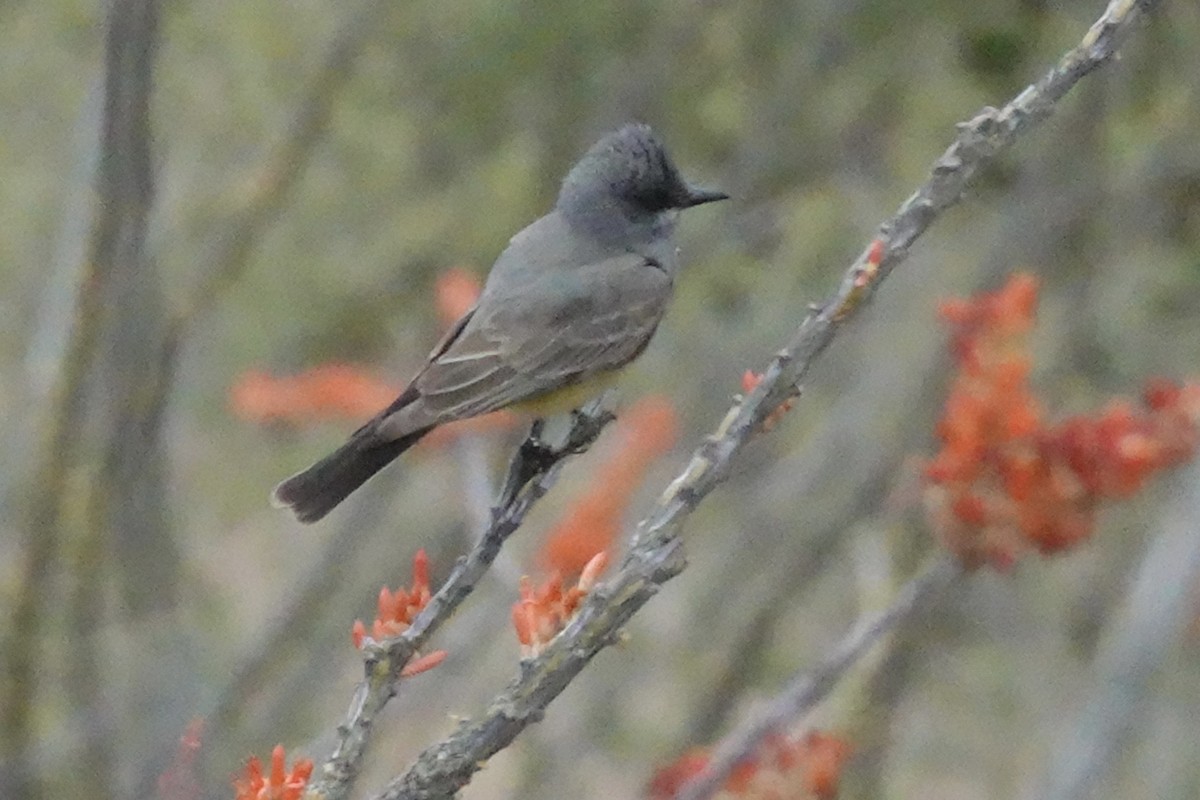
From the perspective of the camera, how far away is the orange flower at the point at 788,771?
258 cm

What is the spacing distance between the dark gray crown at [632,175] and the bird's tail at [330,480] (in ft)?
3.50

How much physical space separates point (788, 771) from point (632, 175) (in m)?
1.67

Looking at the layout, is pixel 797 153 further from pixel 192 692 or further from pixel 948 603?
pixel 192 692

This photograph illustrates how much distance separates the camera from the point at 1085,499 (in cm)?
287

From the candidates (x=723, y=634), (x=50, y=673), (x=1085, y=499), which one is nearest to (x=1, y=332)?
(x=50, y=673)

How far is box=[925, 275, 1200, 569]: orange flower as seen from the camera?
2.81 m

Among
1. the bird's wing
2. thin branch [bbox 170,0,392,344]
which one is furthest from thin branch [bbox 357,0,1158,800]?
thin branch [bbox 170,0,392,344]

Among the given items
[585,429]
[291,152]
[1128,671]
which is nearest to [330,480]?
[585,429]

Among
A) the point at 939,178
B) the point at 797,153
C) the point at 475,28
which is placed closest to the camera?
the point at 939,178

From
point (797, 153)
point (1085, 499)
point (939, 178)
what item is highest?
point (797, 153)

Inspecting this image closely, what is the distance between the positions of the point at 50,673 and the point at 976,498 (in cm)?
323

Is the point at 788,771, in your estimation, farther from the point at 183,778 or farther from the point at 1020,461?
the point at 183,778

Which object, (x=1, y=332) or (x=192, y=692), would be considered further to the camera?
(x=1, y=332)

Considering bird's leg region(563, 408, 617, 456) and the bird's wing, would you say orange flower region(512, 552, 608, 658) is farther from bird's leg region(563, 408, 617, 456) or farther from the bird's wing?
the bird's wing
